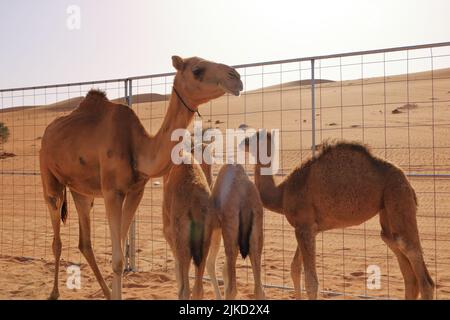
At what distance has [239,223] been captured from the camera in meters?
4.53

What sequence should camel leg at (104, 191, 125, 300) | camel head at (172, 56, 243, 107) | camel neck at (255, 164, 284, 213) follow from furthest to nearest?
camel neck at (255, 164, 284, 213) → camel leg at (104, 191, 125, 300) → camel head at (172, 56, 243, 107)

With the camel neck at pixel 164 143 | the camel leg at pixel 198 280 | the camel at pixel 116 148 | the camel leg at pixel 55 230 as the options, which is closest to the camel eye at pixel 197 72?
the camel at pixel 116 148

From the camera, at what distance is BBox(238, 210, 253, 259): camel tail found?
4.50m

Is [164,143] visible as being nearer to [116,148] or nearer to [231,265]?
[116,148]

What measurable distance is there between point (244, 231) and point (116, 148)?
1.80 m

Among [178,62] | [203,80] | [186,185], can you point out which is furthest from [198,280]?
[178,62]

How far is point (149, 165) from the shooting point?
5.39m

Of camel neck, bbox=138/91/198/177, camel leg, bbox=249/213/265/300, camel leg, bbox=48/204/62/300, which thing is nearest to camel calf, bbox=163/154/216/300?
camel leg, bbox=249/213/265/300

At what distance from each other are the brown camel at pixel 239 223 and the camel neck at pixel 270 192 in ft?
3.65

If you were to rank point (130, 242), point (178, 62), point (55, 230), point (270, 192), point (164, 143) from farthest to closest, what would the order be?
point (130, 242), point (55, 230), point (270, 192), point (164, 143), point (178, 62)

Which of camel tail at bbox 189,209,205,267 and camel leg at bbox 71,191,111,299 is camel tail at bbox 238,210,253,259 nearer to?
camel tail at bbox 189,209,205,267

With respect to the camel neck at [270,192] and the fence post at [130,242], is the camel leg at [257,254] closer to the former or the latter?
the camel neck at [270,192]
